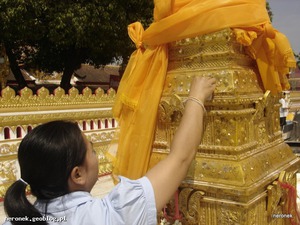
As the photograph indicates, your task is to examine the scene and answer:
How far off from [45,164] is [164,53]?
910 millimetres

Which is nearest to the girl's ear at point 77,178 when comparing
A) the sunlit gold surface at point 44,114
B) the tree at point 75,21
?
the sunlit gold surface at point 44,114

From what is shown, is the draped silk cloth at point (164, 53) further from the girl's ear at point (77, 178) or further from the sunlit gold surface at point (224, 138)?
the girl's ear at point (77, 178)

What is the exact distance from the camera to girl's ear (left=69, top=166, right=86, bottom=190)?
3.22 ft

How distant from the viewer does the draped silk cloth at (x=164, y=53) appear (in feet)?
4.80

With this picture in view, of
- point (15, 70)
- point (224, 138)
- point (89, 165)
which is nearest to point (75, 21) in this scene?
point (15, 70)

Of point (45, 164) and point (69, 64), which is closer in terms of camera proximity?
point (45, 164)

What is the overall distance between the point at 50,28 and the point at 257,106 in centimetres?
935

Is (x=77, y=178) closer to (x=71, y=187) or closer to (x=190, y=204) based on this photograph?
(x=71, y=187)

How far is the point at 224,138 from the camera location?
4.99 feet

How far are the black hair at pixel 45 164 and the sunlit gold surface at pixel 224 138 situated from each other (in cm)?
70

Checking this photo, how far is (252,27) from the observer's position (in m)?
1.49

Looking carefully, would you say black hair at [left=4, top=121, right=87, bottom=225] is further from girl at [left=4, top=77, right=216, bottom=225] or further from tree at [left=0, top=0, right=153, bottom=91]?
tree at [left=0, top=0, right=153, bottom=91]

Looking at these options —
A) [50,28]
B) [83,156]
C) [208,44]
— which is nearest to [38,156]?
[83,156]

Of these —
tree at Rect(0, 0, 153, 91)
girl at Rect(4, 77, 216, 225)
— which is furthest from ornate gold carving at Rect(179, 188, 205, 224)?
tree at Rect(0, 0, 153, 91)
